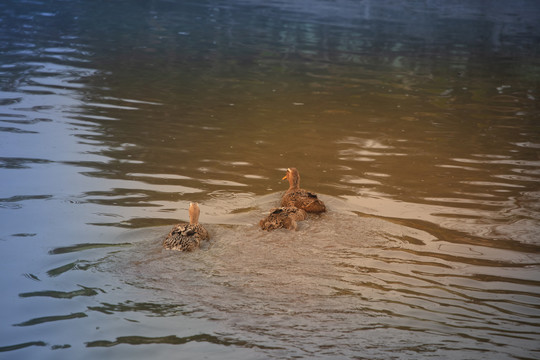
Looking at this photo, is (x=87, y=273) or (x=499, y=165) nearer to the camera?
(x=87, y=273)

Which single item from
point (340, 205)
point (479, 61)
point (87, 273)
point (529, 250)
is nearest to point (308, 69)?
point (479, 61)

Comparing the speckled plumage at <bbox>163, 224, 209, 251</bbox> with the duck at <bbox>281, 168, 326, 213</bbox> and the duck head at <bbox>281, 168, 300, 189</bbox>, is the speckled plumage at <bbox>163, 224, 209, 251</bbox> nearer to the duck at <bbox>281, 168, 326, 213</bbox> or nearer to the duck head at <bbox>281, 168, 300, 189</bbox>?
the duck at <bbox>281, 168, 326, 213</bbox>

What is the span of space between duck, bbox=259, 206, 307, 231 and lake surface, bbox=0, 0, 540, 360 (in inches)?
5.9

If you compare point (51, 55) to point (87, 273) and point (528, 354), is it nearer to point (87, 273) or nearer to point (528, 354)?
point (87, 273)

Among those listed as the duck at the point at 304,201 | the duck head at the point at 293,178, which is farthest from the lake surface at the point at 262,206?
the duck head at the point at 293,178

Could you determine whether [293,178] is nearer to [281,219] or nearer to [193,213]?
[281,219]

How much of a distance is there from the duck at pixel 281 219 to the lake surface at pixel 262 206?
0.15 m

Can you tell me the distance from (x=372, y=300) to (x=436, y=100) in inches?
458

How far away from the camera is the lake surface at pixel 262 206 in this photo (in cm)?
635

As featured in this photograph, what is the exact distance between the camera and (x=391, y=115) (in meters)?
15.8

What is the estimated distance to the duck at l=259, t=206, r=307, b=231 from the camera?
882 cm

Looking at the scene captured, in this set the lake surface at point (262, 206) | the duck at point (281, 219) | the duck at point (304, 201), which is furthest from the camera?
the duck at point (304, 201)

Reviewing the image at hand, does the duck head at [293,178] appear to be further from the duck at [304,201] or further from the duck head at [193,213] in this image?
the duck head at [193,213]

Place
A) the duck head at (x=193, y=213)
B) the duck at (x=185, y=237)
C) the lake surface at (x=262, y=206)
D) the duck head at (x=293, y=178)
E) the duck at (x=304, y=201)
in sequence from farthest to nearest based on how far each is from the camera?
the duck head at (x=293, y=178) < the duck at (x=304, y=201) < the duck head at (x=193, y=213) < the duck at (x=185, y=237) < the lake surface at (x=262, y=206)
